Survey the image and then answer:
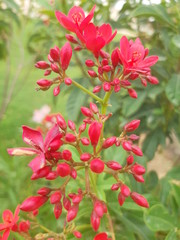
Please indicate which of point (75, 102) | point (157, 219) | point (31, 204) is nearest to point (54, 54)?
point (31, 204)

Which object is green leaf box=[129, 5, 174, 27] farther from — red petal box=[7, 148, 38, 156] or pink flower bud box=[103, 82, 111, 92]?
red petal box=[7, 148, 38, 156]

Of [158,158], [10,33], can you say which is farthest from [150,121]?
[158,158]

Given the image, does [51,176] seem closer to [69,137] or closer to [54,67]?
[69,137]

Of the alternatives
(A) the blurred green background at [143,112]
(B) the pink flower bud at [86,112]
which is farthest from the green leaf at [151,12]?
(B) the pink flower bud at [86,112]

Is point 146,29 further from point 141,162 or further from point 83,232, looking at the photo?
point 83,232

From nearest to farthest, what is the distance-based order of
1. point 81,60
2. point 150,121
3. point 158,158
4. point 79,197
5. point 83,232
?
point 79,197 < point 83,232 < point 150,121 < point 81,60 < point 158,158

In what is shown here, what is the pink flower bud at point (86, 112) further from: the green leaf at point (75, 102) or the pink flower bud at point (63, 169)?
the green leaf at point (75, 102)
